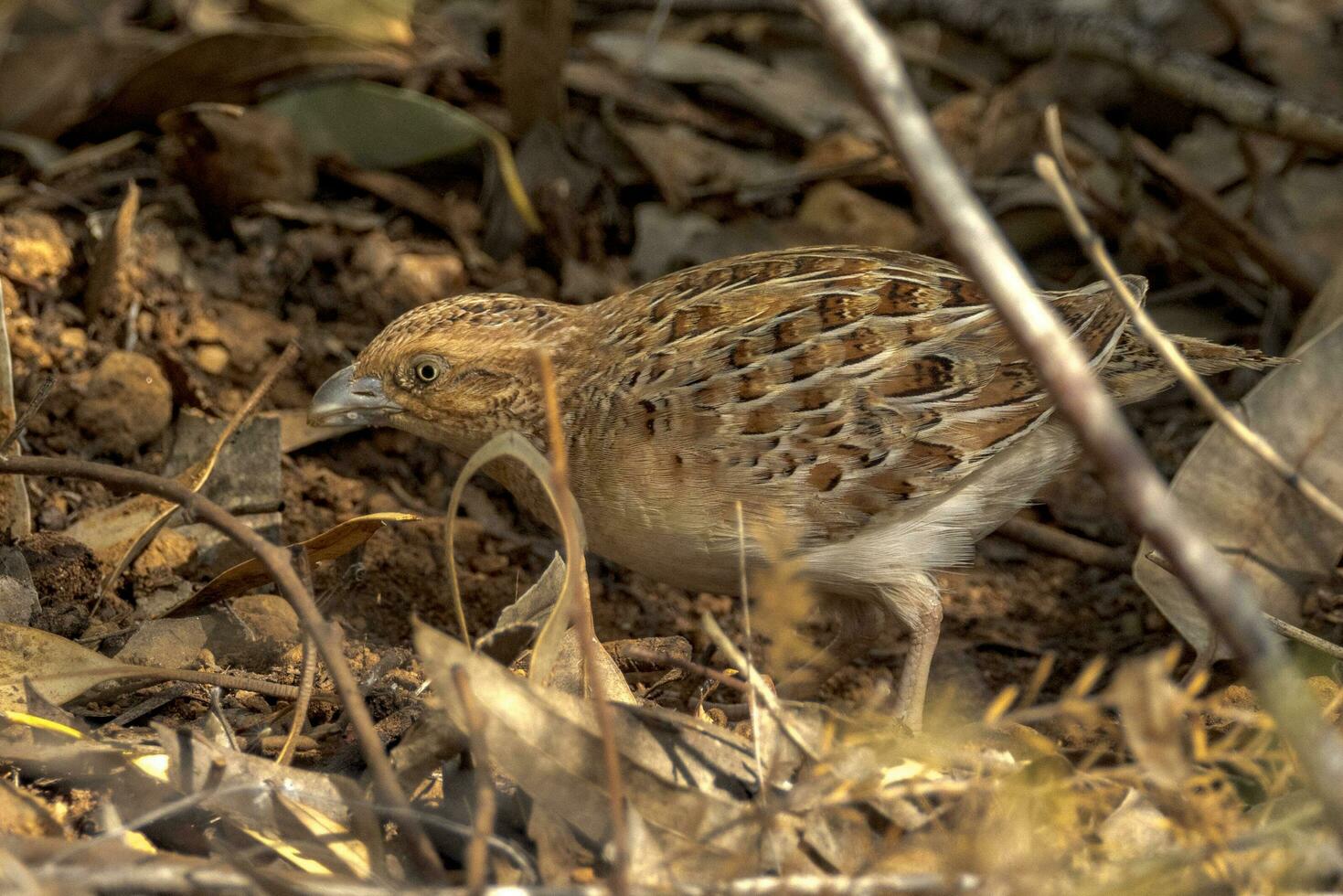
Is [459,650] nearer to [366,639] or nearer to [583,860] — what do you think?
[583,860]

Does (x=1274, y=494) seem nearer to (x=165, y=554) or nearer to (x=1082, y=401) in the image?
(x=1082, y=401)

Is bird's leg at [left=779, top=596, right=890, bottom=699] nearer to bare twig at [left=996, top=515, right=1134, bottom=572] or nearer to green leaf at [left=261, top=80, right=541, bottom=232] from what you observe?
bare twig at [left=996, top=515, right=1134, bottom=572]

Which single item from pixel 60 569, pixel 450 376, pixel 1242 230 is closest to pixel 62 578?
pixel 60 569

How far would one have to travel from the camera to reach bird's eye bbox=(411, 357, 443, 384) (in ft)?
15.4

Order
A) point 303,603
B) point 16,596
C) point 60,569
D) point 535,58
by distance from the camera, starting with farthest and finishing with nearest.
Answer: point 535,58, point 60,569, point 16,596, point 303,603

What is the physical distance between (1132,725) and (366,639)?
2731 mm

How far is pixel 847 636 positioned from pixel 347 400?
1890mm

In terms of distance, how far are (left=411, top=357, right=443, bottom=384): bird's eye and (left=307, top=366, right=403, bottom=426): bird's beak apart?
136 millimetres

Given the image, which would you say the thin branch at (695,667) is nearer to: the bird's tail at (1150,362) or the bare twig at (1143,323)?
the bare twig at (1143,323)

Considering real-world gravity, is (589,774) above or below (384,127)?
below

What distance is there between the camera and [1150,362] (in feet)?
15.2

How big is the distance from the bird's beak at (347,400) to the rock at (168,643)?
37.0 inches

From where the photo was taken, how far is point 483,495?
5602 millimetres

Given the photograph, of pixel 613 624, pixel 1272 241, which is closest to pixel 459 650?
pixel 613 624
